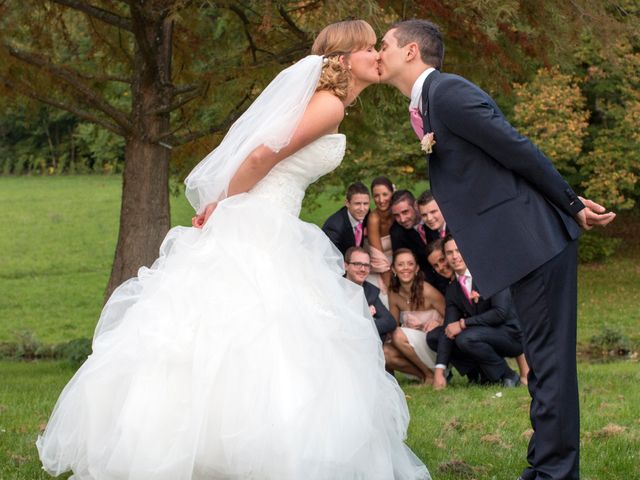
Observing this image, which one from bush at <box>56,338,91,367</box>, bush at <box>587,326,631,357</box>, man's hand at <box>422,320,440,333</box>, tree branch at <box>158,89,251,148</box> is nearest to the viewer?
man's hand at <box>422,320,440,333</box>

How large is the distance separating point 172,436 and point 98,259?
19.2 meters

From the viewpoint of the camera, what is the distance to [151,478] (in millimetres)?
4305

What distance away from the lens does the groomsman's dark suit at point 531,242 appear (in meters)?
4.42

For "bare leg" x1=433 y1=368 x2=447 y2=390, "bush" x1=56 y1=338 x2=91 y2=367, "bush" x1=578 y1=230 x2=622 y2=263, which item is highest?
"bare leg" x1=433 y1=368 x2=447 y2=390

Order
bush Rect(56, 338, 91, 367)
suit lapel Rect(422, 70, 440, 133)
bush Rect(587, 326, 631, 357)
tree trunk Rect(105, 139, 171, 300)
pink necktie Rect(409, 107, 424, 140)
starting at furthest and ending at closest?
bush Rect(587, 326, 631, 357) → bush Rect(56, 338, 91, 367) → tree trunk Rect(105, 139, 171, 300) → pink necktie Rect(409, 107, 424, 140) → suit lapel Rect(422, 70, 440, 133)

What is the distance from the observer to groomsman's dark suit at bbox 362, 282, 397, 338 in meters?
8.42

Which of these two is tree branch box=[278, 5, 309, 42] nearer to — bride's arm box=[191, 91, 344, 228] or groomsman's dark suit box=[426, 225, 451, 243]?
groomsman's dark suit box=[426, 225, 451, 243]

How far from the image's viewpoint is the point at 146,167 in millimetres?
9898

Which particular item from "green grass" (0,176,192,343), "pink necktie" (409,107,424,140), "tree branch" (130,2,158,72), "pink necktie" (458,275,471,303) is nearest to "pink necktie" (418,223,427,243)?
"pink necktie" (458,275,471,303)

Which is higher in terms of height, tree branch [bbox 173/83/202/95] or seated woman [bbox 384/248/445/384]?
tree branch [bbox 173/83/202/95]

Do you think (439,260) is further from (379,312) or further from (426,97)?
(426,97)

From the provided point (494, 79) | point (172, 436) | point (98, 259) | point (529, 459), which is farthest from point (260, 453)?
point (98, 259)

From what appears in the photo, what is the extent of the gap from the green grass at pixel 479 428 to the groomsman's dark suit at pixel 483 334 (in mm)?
263

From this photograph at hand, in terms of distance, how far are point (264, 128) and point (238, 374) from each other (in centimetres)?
115
